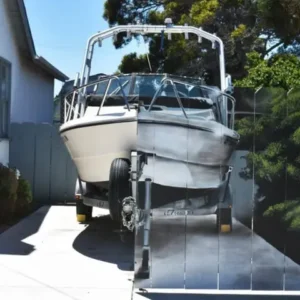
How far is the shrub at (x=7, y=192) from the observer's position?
9.16 metres

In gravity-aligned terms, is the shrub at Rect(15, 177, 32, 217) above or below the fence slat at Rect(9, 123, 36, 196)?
below

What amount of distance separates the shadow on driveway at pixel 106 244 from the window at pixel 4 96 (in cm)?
342

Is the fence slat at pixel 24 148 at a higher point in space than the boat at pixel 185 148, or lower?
lower

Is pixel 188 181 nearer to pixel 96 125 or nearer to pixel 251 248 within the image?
pixel 251 248

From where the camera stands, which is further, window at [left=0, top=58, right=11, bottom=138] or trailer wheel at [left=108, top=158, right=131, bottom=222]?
window at [left=0, top=58, right=11, bottom=138]

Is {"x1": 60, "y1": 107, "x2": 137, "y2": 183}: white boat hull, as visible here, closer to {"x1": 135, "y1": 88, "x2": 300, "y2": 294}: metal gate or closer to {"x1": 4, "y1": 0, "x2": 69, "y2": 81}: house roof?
{"x1": 135, "y1": 88, "x2": 300, "y2": 294}: metal gate

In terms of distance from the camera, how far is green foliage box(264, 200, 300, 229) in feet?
18.3

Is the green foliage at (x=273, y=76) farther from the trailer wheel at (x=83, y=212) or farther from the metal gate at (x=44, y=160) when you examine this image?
the metal gate at (x=44, y=160)

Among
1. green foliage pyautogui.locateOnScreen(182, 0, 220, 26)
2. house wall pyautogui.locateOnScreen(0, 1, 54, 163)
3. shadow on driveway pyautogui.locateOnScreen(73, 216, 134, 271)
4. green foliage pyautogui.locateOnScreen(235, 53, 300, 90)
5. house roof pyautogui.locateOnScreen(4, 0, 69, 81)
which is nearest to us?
shadow on driveway pyautogui.locateOnScreen(73, 216, 134, 271)

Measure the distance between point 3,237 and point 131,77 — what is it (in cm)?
338

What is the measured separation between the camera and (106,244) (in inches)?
318

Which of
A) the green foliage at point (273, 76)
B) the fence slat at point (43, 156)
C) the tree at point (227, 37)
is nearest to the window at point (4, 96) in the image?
the fence slat at point (43, 156)

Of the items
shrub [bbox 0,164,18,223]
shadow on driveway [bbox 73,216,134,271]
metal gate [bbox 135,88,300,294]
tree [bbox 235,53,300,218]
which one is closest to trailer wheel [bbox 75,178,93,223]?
shadow on driveway [bbox 73,216,134,271]

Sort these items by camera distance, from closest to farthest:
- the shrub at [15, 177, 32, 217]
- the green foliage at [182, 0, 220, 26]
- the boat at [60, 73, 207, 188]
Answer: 1. the boat at [60, 73, 207, 188]
2. the shrub at [15, 177, 32, 217]
3. the green foliage at [182, 0, 220, 26]
